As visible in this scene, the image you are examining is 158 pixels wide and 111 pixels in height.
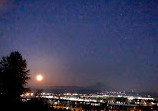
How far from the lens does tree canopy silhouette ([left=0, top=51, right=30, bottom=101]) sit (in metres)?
26.2

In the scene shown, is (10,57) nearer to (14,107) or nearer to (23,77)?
(23,77)

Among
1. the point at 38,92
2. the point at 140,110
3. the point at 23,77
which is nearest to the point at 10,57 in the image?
the point at 23,77

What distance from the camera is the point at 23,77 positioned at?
2834 cm

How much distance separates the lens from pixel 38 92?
2327 cm

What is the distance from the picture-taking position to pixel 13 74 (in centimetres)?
2698

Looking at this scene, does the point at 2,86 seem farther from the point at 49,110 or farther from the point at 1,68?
the point at 49,110

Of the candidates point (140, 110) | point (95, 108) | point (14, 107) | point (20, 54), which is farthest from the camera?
point (20, 54)

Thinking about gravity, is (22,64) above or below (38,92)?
above

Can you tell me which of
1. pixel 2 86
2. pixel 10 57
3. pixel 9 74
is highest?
pixel 10 57

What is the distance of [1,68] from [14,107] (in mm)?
17300

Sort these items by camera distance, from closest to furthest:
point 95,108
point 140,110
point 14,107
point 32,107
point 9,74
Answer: point 14,107 → point 32,107 → point 95,108 → point 140,110 → point 9,74

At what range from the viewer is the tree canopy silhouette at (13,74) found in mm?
26219

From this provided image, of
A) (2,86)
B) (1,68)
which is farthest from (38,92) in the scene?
(1,68)

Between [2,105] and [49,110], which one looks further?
[49,110]
